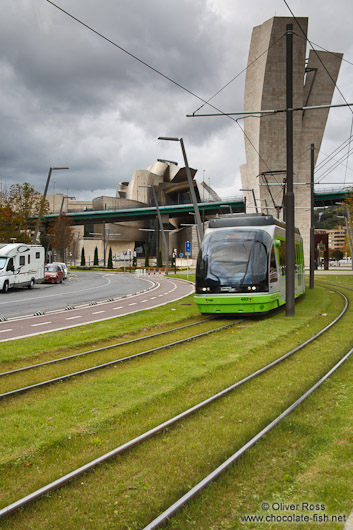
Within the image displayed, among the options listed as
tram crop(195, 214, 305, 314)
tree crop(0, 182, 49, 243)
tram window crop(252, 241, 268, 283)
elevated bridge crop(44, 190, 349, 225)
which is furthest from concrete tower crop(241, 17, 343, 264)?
tram window crop(252, 241, 268, 283)

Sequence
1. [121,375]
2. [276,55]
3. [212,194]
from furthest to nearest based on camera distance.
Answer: [212,194], [276,55], [121,375]

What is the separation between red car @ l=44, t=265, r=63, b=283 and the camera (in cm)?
4000

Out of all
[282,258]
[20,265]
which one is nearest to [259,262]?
[282,258]

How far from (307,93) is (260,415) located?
8674 centimetres

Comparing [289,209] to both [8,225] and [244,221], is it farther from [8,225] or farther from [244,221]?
[8,225]

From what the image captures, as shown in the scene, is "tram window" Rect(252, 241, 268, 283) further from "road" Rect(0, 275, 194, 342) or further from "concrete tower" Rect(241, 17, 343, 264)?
"concrete tower" Rect(241, 17, 343, 264)

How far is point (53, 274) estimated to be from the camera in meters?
40.2

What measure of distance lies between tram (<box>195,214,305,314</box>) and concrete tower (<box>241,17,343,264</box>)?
6664 centimetres

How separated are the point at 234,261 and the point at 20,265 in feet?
63.0

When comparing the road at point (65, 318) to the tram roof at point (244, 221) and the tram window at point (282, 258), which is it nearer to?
the tram roof at point (244, 221)

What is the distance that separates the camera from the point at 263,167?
87000 mm

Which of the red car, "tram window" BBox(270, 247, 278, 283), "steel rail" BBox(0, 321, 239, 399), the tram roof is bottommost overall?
"steel rail" BBox(0, 321, 239, 399)

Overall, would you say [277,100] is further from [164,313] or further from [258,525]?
[258,525]

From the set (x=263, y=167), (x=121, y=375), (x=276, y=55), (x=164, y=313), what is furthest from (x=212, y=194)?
(x=121, y=375)
